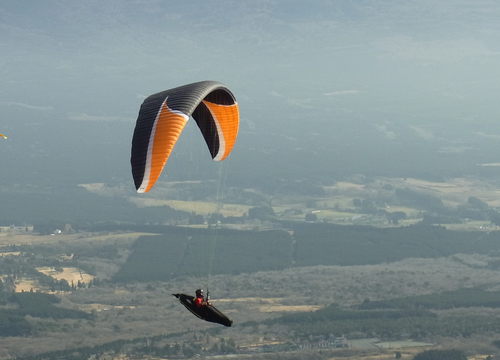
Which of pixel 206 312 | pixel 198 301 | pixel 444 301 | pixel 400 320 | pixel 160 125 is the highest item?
pixel 160 125

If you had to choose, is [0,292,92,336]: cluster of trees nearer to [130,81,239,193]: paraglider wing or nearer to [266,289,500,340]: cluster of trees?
[266,289,500,340]: cluster of trees

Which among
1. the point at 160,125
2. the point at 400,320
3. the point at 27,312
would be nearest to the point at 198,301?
the point at 160,125

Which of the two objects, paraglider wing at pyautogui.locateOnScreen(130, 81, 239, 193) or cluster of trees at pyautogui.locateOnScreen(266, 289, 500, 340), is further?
cluster of trees at pyautogui.locateOnScreen(266, 289, 500, 340)

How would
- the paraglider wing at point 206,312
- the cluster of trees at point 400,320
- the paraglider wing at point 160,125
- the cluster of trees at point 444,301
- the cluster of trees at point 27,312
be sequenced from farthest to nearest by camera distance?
the cluster of trees at point 444,301, the cluster of trees at point 27,312, the cluster of trees at point 400,320, the paraglider wing at point 206,312, the paraglider wing at point 160,125

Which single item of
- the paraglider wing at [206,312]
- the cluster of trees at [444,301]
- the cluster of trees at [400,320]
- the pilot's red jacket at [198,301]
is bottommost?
the cluster of trees at [400,320]

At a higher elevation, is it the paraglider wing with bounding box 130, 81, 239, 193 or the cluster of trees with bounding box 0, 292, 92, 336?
the paraglider wing with bounding box 130, 81, 239, 193

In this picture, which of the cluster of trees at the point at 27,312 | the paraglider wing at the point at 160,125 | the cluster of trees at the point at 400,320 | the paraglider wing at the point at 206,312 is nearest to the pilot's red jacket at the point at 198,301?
the paraglider wing at the point at 206,312

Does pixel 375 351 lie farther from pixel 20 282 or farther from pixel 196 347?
pixel 20 282

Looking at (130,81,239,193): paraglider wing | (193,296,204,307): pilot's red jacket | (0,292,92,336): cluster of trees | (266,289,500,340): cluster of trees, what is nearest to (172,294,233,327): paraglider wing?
(193,296,204,307): pilot's red jacket

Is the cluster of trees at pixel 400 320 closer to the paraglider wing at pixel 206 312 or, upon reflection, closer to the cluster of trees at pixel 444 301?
the cluster of trees at pixel 444 301

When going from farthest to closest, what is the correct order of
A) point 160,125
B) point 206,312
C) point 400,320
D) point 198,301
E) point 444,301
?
point 444,301 → point 400,320 → point 198,301 → point 206,312 → point 160,125

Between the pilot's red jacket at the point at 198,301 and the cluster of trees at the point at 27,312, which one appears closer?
the pilot's red jacket at the point at 198,301

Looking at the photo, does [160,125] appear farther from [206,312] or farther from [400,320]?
[400,320]
